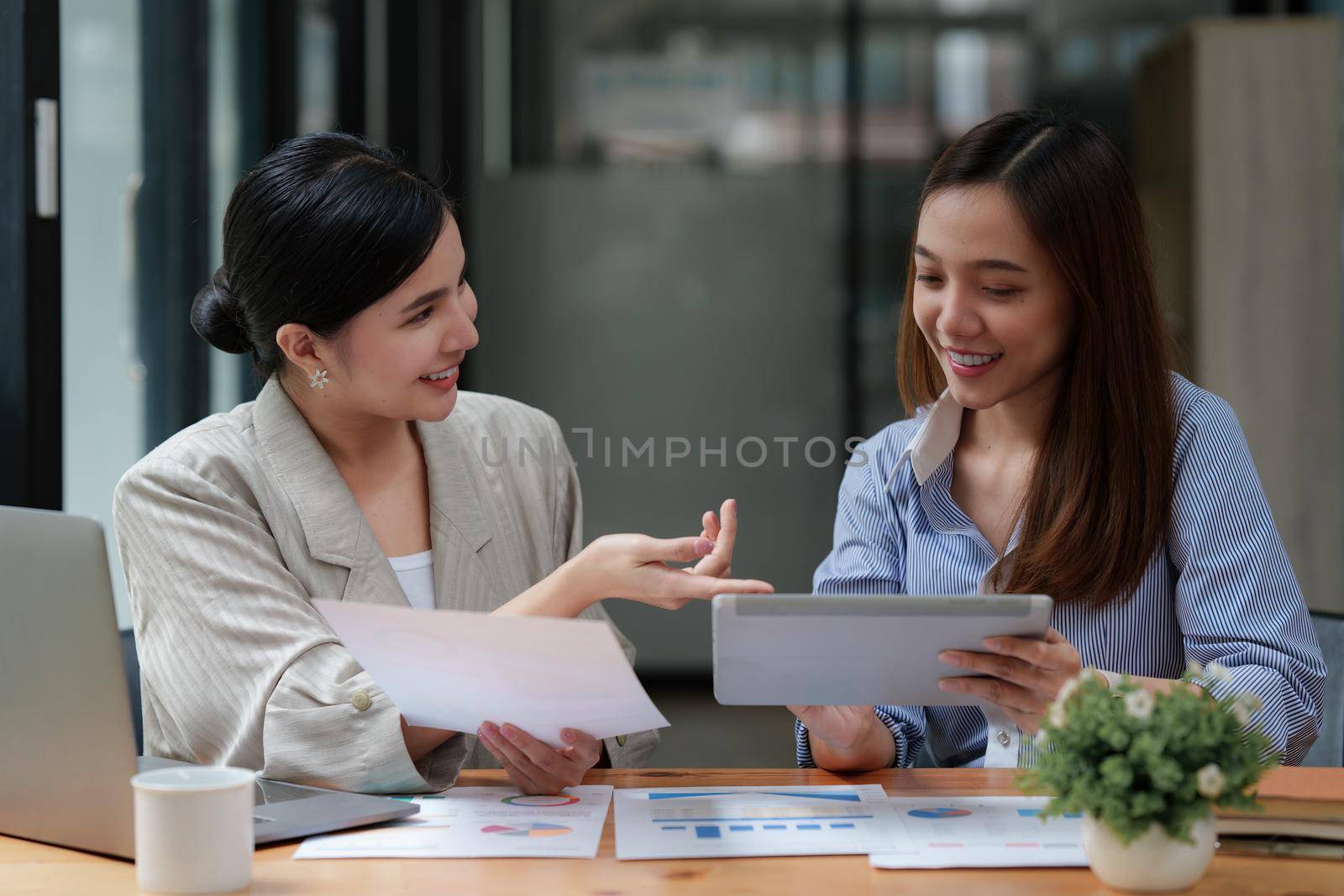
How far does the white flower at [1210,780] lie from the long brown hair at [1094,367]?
60 cm

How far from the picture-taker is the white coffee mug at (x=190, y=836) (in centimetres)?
102

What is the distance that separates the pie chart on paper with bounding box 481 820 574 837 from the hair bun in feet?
2.53

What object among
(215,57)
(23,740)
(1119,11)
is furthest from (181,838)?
(1119,11)

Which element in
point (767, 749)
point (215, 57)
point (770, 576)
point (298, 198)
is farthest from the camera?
point (770, 576)

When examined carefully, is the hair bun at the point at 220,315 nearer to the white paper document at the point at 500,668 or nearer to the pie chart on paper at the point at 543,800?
the white paper document at the point at 500,668

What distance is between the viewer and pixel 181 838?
1.02m

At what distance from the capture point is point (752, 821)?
123cm

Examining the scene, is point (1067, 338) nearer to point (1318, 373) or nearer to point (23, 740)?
point (23, 740)

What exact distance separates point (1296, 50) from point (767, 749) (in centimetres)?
249

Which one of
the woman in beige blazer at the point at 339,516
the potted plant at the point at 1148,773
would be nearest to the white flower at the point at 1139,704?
the potted plant at the point at 1148,773

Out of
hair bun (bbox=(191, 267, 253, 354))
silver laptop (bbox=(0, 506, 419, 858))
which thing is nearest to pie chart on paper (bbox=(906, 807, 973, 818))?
silver laptop (bbox=(0, 506, 419, 858))

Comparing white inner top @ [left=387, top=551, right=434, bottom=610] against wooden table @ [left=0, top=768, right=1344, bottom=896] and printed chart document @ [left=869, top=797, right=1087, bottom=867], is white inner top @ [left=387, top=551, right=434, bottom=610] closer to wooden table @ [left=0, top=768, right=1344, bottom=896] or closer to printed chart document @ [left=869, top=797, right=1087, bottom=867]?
wooden table @ [left=0, top=768, right=1344, bottom=896]

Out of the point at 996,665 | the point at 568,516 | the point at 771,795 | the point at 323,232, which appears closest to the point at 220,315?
the point at 323,232

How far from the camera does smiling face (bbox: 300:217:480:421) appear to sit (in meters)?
1.57
